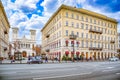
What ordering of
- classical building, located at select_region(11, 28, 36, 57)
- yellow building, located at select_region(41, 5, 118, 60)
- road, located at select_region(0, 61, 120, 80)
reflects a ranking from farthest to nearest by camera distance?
yellow building, located at select_region(41, 5, 118, 60) → road, located at select_region(0, 61, 120, 80) → classical building, located at select_region(11, 28, 36, 57)

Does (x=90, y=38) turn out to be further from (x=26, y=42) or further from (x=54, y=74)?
(x=26, y=42)

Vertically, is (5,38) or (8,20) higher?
(8,20)

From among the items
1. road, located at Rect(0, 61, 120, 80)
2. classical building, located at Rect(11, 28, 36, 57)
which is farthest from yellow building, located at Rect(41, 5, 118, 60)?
road, located at Rect(0, 61, 120, 80)

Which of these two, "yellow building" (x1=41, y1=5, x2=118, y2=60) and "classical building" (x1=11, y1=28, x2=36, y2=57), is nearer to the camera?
"classical building" (x1=11, y1=28, x2=36, y2=57)

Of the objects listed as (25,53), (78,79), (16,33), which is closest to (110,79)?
(78,79)

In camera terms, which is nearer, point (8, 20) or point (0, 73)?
point (0, 73)

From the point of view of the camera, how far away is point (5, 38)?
3.46m

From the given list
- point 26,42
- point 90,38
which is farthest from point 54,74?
point 90,38

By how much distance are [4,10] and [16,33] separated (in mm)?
530

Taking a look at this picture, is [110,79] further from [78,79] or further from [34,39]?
[34,39]

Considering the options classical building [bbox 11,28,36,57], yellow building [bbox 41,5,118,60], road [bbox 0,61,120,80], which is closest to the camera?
classical building [bbox 11,28,36,57]

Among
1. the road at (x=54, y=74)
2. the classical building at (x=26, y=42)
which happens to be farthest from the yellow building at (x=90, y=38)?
the road at (x=54, y=74)

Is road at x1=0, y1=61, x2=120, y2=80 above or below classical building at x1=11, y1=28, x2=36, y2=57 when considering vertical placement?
below

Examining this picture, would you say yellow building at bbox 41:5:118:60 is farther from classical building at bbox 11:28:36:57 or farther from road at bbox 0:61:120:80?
road at bbox 0:61:120:80
